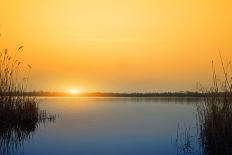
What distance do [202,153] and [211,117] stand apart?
0.64 meters

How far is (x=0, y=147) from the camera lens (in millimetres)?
9188

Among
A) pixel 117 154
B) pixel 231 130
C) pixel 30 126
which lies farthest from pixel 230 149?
pixel 30 126

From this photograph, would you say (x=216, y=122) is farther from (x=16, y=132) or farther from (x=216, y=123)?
(x=16, y=132)

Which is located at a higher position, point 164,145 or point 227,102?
point 227,102

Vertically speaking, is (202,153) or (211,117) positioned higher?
(211,117)

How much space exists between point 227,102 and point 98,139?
3.87 m

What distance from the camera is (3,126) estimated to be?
38.0 ft

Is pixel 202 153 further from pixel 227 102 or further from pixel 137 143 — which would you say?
pixel 137 143

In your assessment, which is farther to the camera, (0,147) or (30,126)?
(30,126)

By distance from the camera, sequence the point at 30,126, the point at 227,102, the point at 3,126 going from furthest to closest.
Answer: the point at 30,126 < the point at 3,126 < the point at 227,102

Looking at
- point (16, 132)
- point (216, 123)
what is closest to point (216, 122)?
point (216, 123)

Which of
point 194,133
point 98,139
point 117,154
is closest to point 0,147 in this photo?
point 117,154

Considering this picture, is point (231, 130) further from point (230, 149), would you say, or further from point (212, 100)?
point (212, 100)

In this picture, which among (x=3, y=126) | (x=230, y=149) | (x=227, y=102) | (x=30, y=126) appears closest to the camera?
(x=230, y=149)
